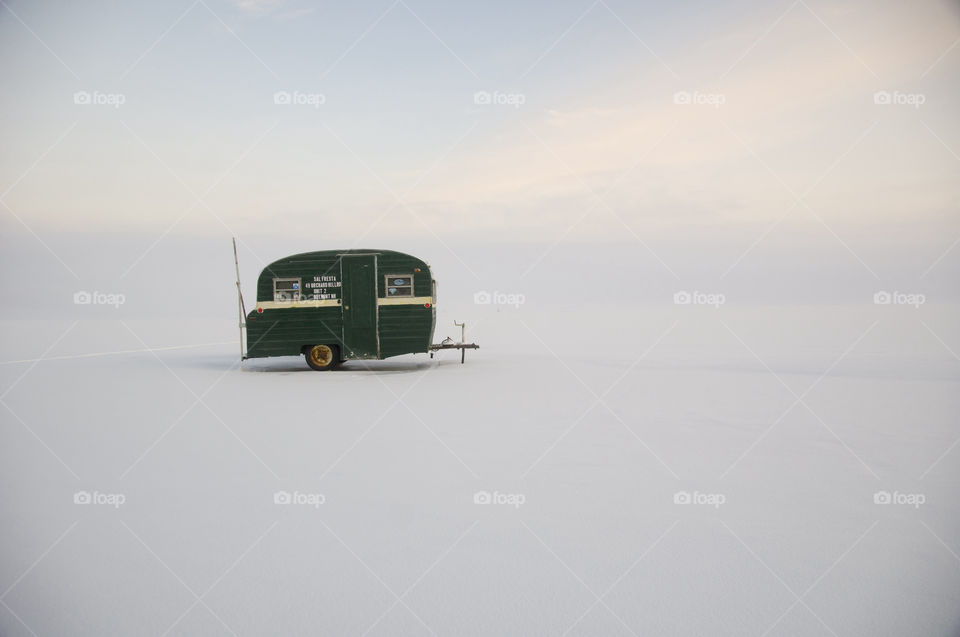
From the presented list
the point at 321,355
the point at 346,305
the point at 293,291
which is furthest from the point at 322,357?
the point at 293,291

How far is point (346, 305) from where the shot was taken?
16500 millimetres

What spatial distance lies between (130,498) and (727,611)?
19.1ft

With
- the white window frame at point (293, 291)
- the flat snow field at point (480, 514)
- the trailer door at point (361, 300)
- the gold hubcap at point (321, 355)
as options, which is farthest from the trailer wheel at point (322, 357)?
the flat snow field at point (480, 514)

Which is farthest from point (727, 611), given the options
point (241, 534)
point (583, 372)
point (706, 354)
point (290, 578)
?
point (706, 354)

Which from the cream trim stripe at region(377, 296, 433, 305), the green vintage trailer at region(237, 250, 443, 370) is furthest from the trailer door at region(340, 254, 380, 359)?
the cream trim stripe at region(377, 296, 433, 305)

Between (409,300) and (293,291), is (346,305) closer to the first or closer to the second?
(293,291)

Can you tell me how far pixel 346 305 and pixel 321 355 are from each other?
1780 millimetres

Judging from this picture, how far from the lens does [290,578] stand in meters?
4.42

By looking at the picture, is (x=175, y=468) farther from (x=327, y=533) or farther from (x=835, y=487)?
(x=835, y=487)

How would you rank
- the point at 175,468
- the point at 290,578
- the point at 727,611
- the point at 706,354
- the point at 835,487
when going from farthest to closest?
the point at 706,354, the point at 175,468, the point at 835,487, the point at 290,578, the point at 727,611

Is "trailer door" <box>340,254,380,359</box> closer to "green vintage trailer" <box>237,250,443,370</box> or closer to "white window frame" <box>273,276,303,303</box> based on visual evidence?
"green vintage trailer" <box>237,250,443,370</box>

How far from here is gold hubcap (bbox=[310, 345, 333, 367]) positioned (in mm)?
16891

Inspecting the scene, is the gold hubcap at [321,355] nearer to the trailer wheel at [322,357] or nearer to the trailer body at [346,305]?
the trailer wheel at [322,357]

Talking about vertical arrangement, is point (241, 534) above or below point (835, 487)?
above
